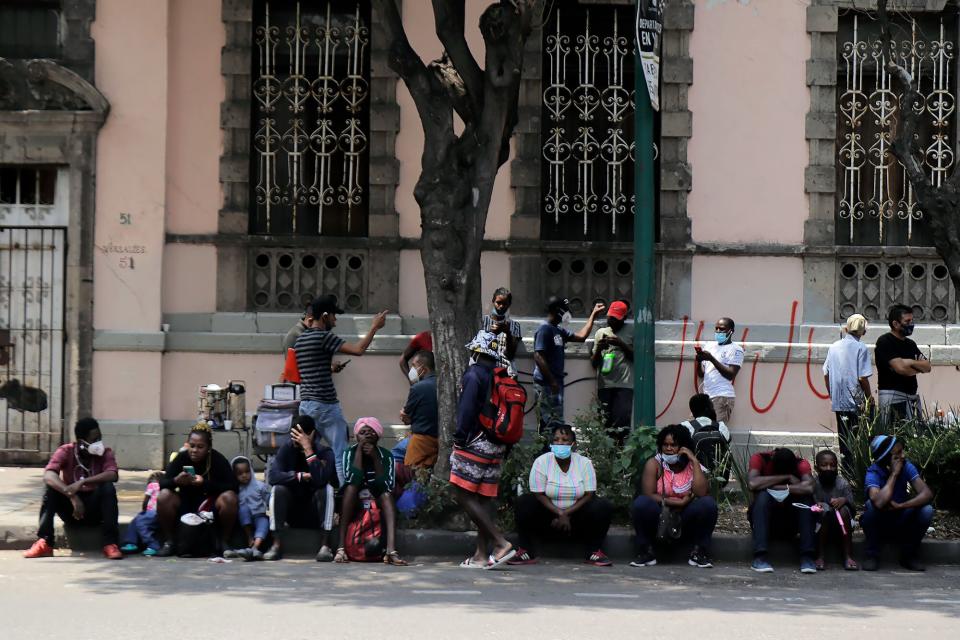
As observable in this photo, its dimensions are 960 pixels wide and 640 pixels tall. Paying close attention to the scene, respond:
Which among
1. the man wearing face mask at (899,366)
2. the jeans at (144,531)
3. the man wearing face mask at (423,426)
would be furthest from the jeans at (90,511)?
the man wearing face mask at (899,366)

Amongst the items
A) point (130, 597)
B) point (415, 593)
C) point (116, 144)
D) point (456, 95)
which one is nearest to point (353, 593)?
point (415, 593)

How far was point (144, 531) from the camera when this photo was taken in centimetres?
1142

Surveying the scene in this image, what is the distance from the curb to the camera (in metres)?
11.6

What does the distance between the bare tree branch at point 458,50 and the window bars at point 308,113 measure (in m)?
3.23

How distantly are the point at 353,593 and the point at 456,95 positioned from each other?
4.39m

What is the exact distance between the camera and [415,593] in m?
9.88

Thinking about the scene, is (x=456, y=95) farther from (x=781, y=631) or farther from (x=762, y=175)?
(x=781, y=631)

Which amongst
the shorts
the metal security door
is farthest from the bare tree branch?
the metal security door

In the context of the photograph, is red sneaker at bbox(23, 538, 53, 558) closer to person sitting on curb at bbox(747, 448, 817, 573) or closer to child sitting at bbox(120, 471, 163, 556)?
child sitting at bbox(120, 471, 163, 556)

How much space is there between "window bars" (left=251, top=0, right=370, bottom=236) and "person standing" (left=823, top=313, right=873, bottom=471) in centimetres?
491

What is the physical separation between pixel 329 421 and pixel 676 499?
310 cm

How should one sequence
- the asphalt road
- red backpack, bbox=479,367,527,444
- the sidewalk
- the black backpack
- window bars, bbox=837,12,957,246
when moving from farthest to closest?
window bars, bbox=837,12,957,246
the black backpack
the sidewalk
red backpack, bbox=479,367,527,444
the asphalt road

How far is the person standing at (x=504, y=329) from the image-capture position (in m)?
11.1

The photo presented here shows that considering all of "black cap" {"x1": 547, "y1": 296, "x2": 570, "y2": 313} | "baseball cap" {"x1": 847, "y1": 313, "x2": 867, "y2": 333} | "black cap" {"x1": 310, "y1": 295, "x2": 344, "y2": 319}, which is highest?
"black cap" {"x1": 547, "y1": 296, "x2": 570, "y2": 313}
